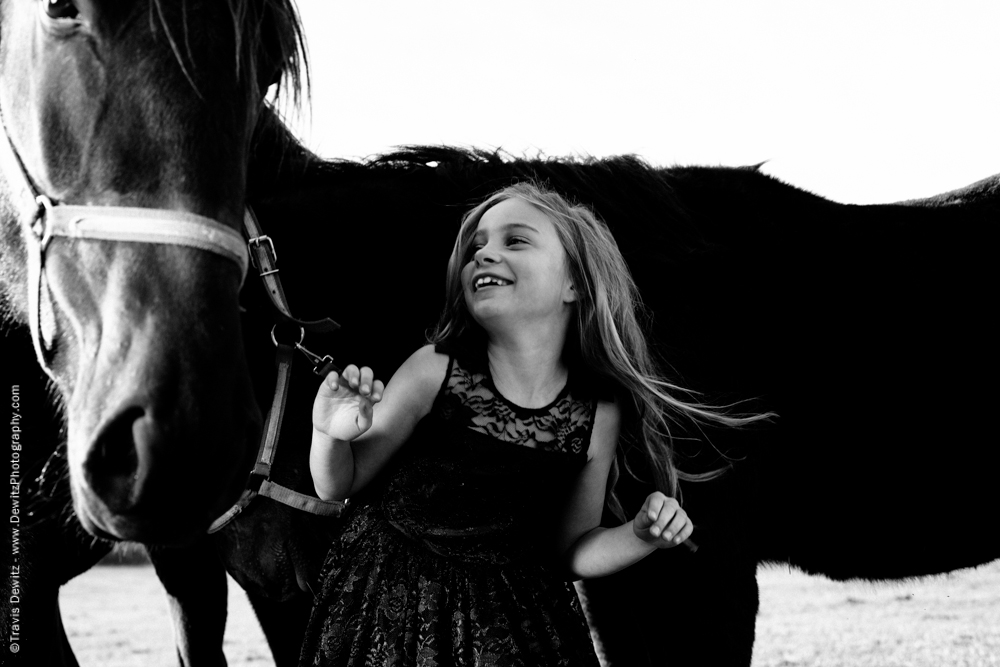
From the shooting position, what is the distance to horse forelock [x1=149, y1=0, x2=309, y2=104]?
147 centimetres

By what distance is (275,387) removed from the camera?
2.19m

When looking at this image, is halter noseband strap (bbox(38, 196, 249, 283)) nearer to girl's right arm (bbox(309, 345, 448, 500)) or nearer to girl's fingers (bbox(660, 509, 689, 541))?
girl's right arm (bbox(309, 345, 448, 500))

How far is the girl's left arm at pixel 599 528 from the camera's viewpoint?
1.91 meters

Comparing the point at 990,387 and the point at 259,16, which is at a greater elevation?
the point at 259,16

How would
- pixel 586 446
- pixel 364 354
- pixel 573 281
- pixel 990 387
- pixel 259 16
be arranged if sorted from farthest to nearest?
pixel 990 387 < pixel 364 354 < pixel 573 281 < pixel 586 446 < pixel 259 16

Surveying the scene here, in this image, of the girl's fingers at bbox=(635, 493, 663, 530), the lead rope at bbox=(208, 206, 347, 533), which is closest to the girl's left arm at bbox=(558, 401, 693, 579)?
the girl's fingers at bbox=(635, 493, 663, 530)

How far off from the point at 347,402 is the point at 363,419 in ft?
0.26

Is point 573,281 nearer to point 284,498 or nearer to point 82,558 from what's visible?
point 284,498

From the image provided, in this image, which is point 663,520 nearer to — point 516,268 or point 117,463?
point 516,268

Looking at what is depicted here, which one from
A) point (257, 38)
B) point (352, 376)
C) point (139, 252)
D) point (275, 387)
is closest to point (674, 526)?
point (352, 376)

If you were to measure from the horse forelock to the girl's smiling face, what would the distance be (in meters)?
0.56

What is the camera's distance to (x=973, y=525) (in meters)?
3.00

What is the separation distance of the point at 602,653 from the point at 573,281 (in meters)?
1.58

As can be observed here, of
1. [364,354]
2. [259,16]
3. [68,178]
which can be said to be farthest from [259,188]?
[68,178]
